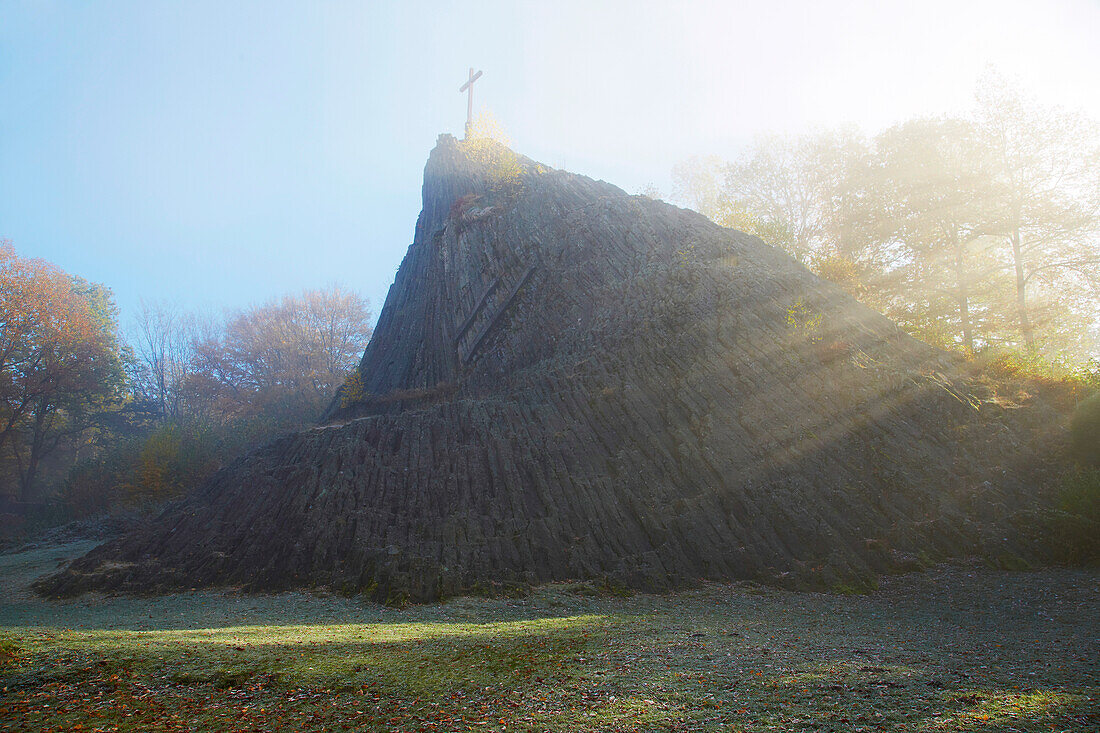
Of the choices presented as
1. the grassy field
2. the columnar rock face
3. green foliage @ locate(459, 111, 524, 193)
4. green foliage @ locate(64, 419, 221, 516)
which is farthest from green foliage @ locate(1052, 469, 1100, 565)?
green foliage @ locate(64, 419, 221, 516)

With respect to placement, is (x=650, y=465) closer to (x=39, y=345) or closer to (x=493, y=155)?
(x=493, y=155)

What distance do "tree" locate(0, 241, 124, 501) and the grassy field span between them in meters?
37.4

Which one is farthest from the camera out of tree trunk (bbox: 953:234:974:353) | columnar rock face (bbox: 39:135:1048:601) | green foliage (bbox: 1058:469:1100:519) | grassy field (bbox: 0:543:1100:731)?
tree trunk (bbox: 953:234:974:353)

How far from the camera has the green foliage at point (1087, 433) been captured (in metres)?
14.3

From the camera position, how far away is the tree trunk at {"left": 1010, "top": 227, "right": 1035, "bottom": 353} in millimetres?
25953

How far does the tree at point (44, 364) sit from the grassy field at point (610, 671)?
123ft

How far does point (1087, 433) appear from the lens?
14508mm

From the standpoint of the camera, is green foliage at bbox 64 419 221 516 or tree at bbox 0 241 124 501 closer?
green foliage at bbox 64 419 221 516

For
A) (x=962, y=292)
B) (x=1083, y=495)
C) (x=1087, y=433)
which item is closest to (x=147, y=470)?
(x=1083, y=495)

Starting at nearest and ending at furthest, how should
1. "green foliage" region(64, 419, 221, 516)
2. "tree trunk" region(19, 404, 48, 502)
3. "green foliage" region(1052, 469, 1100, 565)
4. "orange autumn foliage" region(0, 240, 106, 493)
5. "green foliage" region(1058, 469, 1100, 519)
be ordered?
"green foliage" region(1052, 469, 1100, 565) → "green foliage" region(1058, 469, 1100, 519) → "green foliage" region(64, 419, 221, 516) → "orange autumn foliage" region(0, 240, 106, 493) → "tree trunk" region(19, 404, 48, 502)

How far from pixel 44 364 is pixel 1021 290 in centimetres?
5667

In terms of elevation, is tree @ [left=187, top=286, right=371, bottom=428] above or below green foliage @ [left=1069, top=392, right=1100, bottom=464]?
above

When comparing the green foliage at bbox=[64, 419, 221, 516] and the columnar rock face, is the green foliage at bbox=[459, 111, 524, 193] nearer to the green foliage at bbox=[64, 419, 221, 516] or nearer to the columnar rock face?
the columnar rock face

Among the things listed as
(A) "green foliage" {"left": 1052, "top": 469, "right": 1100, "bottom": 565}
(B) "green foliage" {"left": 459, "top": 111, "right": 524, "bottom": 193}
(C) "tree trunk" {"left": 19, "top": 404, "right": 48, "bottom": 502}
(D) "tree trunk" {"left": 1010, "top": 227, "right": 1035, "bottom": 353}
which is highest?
(B) "green foliage" {"left": 459, "top": 111, "right": 524, "bottom": 193}
